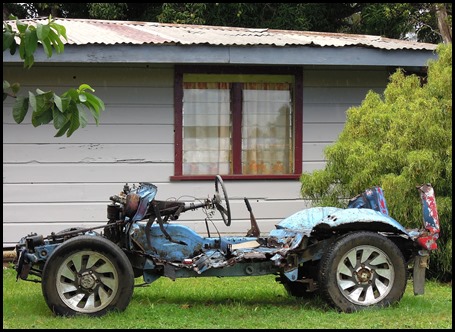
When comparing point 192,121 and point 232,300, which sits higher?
point 192,121

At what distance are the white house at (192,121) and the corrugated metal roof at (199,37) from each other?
0.09ft

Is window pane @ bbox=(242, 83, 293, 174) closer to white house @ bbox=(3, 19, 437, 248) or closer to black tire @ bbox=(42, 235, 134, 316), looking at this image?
white house @ bbox=(3, 19, 437, 248)

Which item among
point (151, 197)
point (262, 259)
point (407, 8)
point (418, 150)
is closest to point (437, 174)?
point (418, 150)

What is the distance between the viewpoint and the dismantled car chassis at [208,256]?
24.3 feet

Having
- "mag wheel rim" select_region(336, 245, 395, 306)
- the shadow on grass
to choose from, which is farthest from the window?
"mag wheel rim" select_region(336, 245, 395, 306)

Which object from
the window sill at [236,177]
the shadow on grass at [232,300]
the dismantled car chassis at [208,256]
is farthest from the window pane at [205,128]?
the dismantled car chassis at [208,256]

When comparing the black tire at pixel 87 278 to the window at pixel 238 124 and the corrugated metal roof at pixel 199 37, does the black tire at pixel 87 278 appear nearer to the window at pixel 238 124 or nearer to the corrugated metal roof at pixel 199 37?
the corrugated metal roof at pixel 199 37

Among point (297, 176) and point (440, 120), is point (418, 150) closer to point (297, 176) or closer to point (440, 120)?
point (440, 120)

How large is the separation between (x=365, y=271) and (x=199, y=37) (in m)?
4.65

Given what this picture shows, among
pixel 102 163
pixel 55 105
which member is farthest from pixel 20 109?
pixel 102 163

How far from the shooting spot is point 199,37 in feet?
36.7

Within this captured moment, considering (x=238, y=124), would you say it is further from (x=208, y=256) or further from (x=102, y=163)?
(x=208, y=256)

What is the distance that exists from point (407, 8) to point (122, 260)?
15927 mm

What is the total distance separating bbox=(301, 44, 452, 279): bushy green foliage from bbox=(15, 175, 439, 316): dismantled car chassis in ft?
4.58
